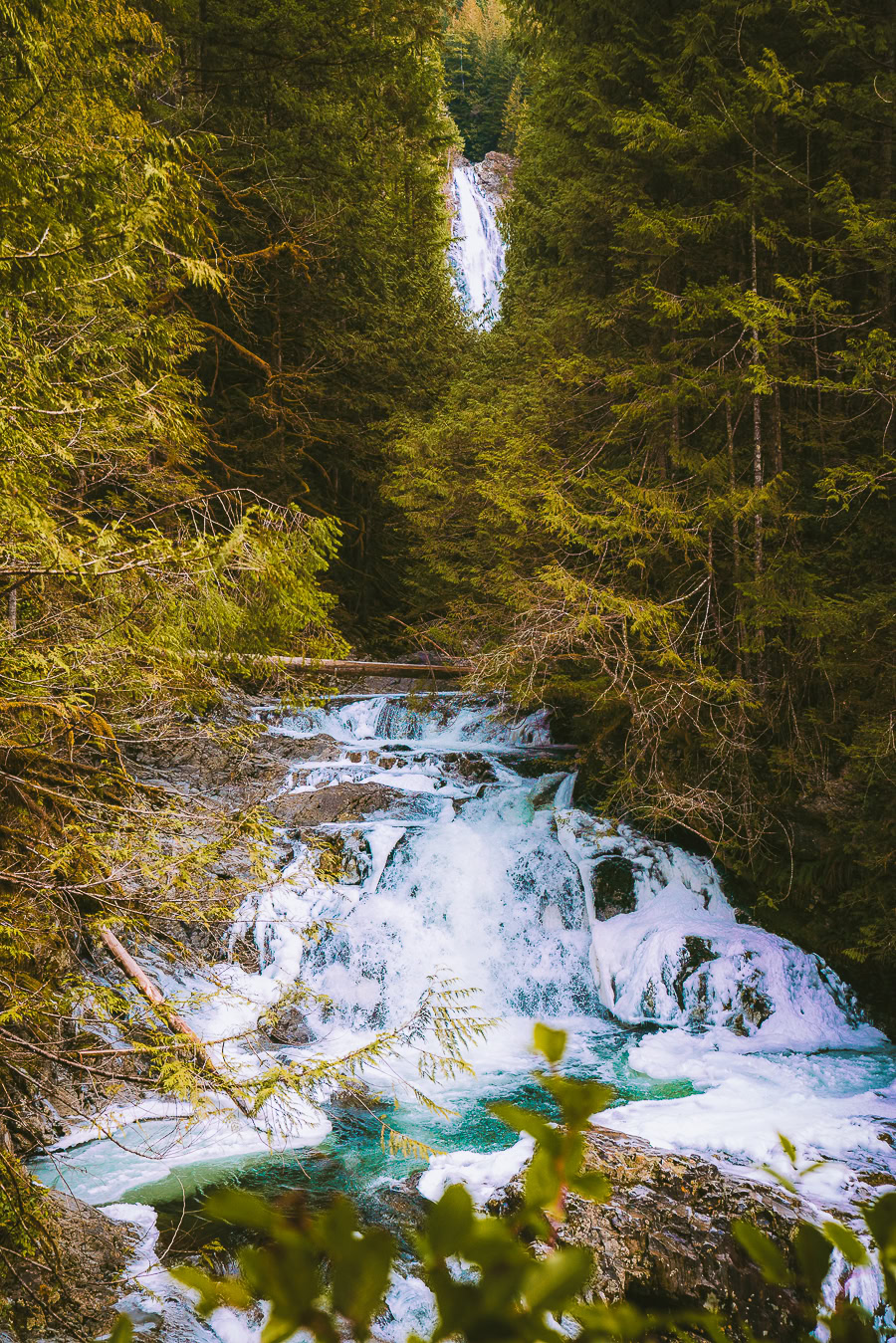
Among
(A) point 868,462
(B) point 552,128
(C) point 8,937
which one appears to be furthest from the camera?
(B) point 552,128

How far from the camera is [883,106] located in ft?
21.9

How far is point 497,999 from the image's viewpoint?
775 cm

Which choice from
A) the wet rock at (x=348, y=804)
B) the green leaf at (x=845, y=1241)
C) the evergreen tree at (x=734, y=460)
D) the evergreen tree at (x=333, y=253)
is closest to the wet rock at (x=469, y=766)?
the wet rock at (x=348, y=804)

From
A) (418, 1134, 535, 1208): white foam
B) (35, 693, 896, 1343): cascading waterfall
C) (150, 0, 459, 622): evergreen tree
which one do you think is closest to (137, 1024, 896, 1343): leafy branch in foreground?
(35, 693, 896, 1343): cascading waterfall

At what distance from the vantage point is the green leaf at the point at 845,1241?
574mm

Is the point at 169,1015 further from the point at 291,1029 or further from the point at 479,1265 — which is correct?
the point at 479,1265

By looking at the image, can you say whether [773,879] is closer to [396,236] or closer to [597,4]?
[597,4]

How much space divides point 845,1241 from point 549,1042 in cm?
29

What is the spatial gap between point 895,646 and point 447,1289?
7048mm

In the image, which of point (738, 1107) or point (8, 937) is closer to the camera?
point (8, 937)

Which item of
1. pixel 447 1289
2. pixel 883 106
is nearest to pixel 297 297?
pixel 883 106

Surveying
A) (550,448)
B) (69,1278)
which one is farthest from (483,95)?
(69,1278)

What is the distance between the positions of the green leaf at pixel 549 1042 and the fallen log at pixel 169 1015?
3229 mm

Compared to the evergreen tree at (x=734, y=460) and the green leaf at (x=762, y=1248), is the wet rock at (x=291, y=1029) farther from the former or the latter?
the green leaf at (x=762, y=1248)
